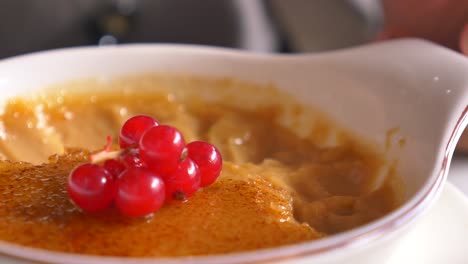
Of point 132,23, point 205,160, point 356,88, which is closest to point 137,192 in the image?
point 205,160

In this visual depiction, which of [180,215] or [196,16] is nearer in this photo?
[180,215]

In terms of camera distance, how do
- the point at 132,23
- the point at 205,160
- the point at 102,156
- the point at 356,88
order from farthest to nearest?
1. the point at 132,23
2. the point at 356,88
3. the point at 205,160
4. the point at 102,156

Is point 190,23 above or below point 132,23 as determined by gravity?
below

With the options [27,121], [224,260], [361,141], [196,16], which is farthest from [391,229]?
[196,16]

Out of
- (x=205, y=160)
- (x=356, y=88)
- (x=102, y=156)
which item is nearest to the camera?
(x=102, y=156)

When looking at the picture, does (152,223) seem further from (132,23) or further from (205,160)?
(132,23)

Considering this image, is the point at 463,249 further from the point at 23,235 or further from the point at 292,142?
the point at 23,235

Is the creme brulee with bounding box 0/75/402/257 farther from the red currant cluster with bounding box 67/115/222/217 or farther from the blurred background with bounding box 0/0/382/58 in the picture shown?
the blurred background with bounding box 0/0/382/58

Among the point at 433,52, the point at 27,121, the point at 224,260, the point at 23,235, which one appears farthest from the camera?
the point at 27,121
